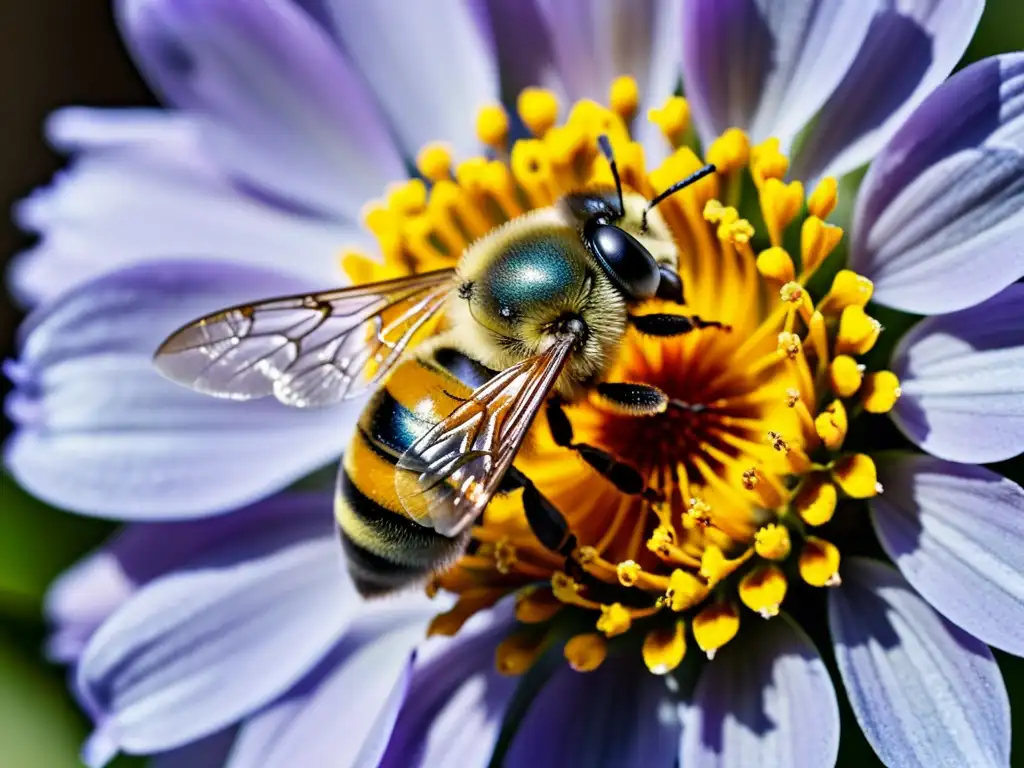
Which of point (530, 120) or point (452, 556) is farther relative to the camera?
point (530, 120)

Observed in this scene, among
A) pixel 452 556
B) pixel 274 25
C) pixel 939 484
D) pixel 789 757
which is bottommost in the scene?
pixel 789 757

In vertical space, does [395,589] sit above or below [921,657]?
above

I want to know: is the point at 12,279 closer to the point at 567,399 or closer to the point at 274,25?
the point at 274,25

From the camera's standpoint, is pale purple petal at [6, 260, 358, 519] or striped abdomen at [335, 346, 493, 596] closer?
striped abdomen at [335, 346, 493, 596]

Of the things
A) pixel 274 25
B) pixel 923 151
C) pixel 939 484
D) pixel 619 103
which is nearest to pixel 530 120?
pixel 619 103

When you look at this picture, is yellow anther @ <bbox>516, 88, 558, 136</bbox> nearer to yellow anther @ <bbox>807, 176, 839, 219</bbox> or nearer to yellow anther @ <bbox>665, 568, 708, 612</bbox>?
yellow anther @ <bbox>807, 176, 839, 219</bbox>

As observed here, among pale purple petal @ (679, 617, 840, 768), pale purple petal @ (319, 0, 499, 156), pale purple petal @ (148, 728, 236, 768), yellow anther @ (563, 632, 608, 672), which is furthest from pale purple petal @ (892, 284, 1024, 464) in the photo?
pale purple petal @ (148, 728, 236, 768)

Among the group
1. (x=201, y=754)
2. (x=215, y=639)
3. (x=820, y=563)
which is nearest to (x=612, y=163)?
(x=820, y=563)
